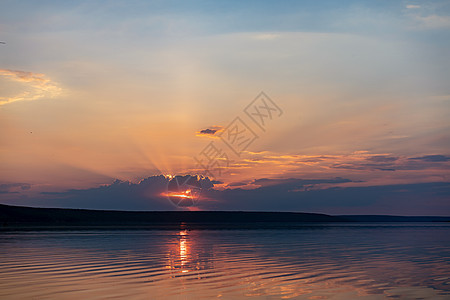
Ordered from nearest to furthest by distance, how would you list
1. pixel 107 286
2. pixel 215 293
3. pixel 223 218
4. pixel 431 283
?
pixel 215 293, pixel 107 286, pixel 431 283, pixel 223 218

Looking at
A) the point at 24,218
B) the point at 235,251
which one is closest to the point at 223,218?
the point at 24,218

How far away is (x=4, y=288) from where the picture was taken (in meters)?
19.5

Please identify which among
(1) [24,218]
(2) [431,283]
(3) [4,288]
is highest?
(1) [24,218]

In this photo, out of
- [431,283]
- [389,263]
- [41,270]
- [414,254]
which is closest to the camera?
[431,283]

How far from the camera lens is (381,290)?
20203 mm

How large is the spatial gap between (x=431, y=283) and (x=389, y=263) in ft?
25.7

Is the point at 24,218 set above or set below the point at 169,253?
above

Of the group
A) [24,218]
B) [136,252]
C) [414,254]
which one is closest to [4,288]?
[136,252]

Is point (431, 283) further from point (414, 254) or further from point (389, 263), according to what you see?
point (414, 254)

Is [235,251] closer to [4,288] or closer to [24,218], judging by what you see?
[4,288]

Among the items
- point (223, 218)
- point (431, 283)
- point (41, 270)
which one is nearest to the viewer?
→ point (431, 283)

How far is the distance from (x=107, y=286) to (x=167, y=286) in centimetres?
234

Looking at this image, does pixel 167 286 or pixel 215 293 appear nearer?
pixel 215 293

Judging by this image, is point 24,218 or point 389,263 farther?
point 24,218
